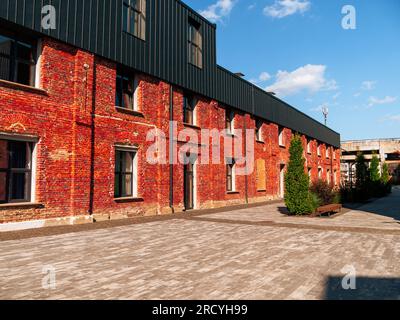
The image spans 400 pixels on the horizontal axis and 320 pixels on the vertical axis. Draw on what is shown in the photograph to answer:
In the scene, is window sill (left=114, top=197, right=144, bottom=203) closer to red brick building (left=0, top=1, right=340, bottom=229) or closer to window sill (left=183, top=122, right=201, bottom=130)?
red brick building (left=0, top=1, right=340, bottom=229)

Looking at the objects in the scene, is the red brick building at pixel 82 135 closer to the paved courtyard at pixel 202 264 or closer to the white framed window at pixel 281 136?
the paved courtyard at pixel 202 264

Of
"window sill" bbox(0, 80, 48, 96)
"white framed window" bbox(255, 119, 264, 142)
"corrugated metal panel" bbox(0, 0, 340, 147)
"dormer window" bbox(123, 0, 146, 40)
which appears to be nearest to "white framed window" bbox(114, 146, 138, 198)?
"window sill" bbox(0, 80, 48, 96)

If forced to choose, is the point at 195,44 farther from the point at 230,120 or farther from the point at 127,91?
the point at 127,91

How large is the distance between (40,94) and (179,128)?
6954mm

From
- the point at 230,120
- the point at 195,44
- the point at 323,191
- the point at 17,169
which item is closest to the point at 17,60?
the point at 17,169

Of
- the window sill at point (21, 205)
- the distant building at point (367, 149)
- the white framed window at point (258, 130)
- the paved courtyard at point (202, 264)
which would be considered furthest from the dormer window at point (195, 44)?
the distant building at point (367, 149)

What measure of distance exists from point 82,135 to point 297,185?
898cm

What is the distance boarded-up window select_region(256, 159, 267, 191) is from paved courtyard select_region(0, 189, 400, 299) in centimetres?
1368

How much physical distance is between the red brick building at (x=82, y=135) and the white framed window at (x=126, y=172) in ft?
0.13

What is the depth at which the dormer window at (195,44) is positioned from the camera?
17030mm

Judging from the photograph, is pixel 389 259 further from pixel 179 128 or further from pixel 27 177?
pixel 179 128

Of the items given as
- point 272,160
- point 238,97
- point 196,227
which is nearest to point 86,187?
point 196,227

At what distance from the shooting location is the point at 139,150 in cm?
1357

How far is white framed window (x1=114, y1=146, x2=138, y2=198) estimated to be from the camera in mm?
12641
